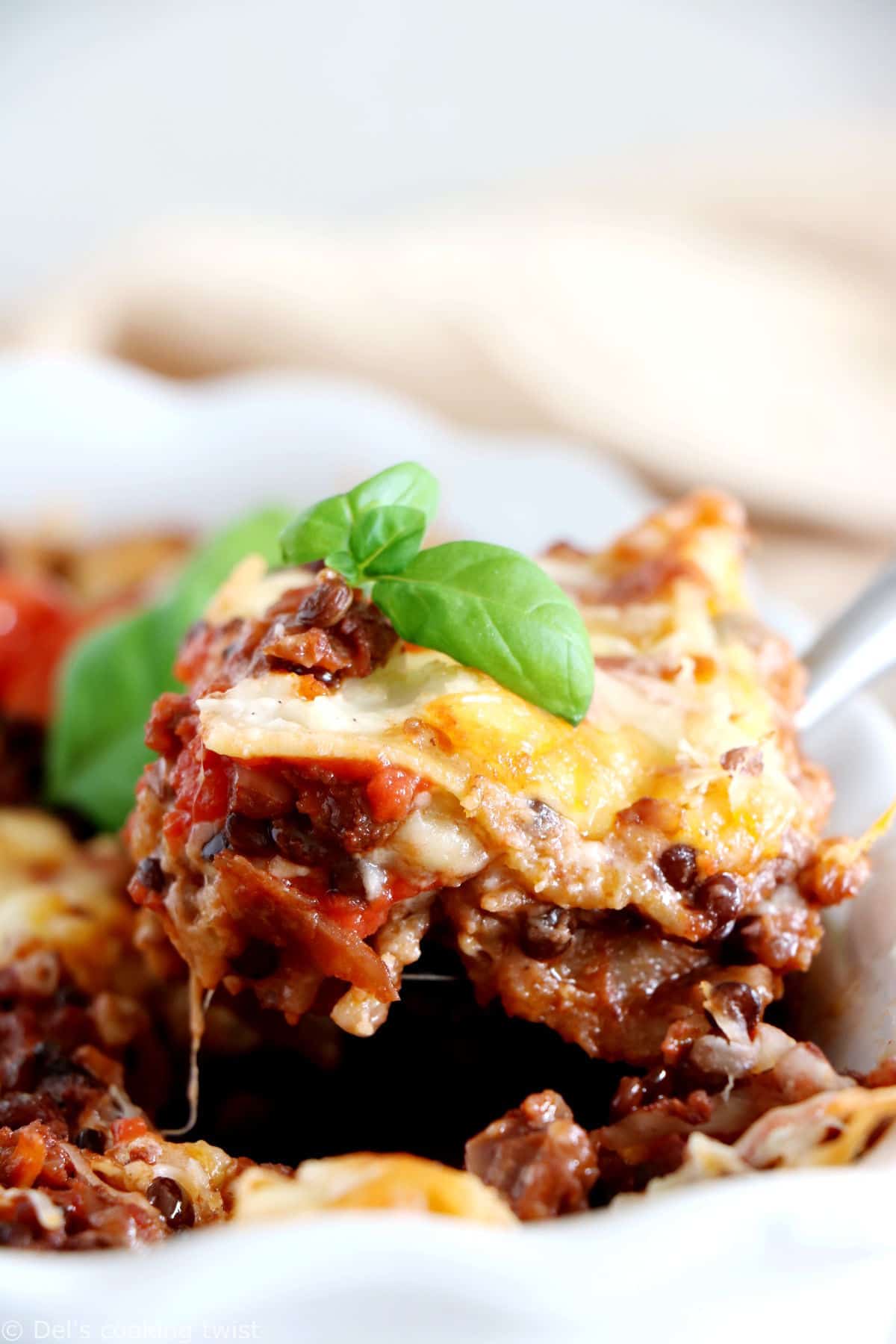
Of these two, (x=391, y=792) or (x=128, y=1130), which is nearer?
(x=391, y=792)

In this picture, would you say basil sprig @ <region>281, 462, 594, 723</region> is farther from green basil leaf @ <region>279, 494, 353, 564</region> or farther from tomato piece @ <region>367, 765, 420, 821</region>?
tomato piece @ <region>367, 765, 420, 821</region>

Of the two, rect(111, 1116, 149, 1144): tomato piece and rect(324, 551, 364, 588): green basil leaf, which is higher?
rect(324, 551, 364, 588): green basil leaf

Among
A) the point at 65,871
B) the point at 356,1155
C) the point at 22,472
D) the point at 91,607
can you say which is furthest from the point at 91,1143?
the point at 22,472

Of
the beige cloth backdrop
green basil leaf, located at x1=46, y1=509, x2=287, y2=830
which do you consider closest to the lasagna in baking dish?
green basil leaf, located at x1=46, y1=509, x2=287, y2=830

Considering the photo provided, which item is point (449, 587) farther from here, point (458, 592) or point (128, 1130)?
point (128, 1130)

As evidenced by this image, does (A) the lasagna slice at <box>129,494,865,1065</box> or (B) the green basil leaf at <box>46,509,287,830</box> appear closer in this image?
(A) the lasagna slice at <box>129,494,865,1065</box>

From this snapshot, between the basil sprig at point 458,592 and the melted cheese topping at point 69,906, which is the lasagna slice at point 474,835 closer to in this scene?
the basil sprig at point 458,592

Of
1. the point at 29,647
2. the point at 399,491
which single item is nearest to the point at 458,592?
the point at 399,491
